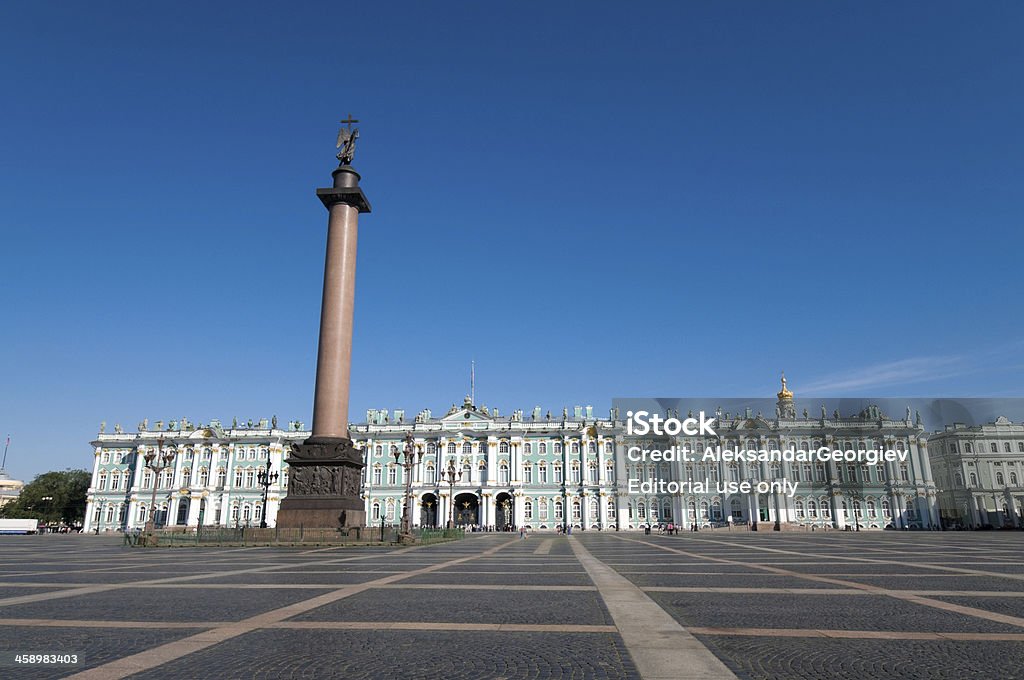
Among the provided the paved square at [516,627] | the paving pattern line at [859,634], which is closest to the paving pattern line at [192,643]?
the paved square at [516,627]

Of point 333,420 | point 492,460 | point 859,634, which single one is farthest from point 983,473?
point 859,634

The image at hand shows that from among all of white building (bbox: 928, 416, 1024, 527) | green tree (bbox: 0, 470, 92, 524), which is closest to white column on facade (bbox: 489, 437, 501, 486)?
white building (bbox: 928, 416, 1024, 527)

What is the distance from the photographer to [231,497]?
84000 millimetres

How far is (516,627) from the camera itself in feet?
23.2

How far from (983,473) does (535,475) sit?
60.3 m

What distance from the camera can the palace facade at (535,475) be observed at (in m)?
80.4

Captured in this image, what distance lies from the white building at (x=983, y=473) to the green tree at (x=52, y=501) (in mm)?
123012

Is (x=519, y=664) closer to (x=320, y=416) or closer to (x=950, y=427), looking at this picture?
(x=320, y=416)

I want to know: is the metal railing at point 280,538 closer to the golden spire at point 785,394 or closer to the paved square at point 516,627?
the paved square at point 516,627

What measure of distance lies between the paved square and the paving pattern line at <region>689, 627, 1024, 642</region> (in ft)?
0.10

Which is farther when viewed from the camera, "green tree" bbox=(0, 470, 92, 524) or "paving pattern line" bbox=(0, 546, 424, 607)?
"green tree" bbox=(0, 470, 92, 524)

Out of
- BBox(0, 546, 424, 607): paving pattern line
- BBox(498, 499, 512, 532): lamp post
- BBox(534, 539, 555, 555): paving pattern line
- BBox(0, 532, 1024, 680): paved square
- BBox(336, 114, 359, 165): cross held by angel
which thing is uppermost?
BBox(336, 114, 359, 165): cross held by angel

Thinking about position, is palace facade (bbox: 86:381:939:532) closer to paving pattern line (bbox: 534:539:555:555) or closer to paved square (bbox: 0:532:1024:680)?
paving pattern line (bbox: 534:539:555:555)

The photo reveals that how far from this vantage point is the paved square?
525 cm
